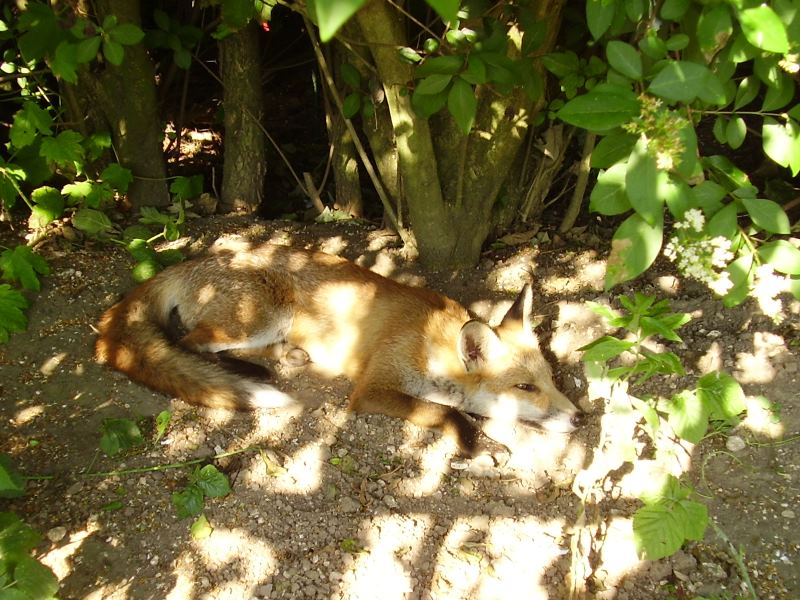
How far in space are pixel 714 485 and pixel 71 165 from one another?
177 inches

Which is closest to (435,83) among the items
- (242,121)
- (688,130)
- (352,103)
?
(688,130)

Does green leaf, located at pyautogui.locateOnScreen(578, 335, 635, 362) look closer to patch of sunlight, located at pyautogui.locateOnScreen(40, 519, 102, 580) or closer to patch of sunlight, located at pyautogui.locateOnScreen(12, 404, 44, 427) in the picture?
patch of sunlight, located at pyautogui.locateOnScreen(40, 519, 102, 580)

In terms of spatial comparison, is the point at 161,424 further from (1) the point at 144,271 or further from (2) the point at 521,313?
(2) the point at 521,313

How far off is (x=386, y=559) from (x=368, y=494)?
394 mm

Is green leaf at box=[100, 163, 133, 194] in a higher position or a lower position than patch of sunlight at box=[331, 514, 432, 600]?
higher

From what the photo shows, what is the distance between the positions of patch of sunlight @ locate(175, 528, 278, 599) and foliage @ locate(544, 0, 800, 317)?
1906 mm

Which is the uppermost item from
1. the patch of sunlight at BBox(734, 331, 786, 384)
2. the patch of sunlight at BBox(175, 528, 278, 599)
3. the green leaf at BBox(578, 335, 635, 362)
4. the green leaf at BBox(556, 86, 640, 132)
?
the green leaf at BBox(556, 86, 640, 132)

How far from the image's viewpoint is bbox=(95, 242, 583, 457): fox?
3592 millimetres

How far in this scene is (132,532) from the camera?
281 cm

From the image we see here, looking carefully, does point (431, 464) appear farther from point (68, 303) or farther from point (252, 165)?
point (252, 165)

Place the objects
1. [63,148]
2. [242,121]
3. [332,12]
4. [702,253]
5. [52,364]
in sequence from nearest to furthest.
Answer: [332,12] < [702,253] < [52,364] < [63,148] < [242,121]

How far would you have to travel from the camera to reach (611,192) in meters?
1.94

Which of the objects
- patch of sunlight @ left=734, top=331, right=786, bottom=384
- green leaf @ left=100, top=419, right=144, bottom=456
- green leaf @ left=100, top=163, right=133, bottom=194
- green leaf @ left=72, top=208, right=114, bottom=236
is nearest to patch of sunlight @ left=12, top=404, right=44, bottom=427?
green leaf @ left=100, top=419, right=144, bottom=456

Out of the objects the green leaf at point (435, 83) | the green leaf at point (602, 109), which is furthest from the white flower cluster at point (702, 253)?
the green leaf at point (435, 83)
